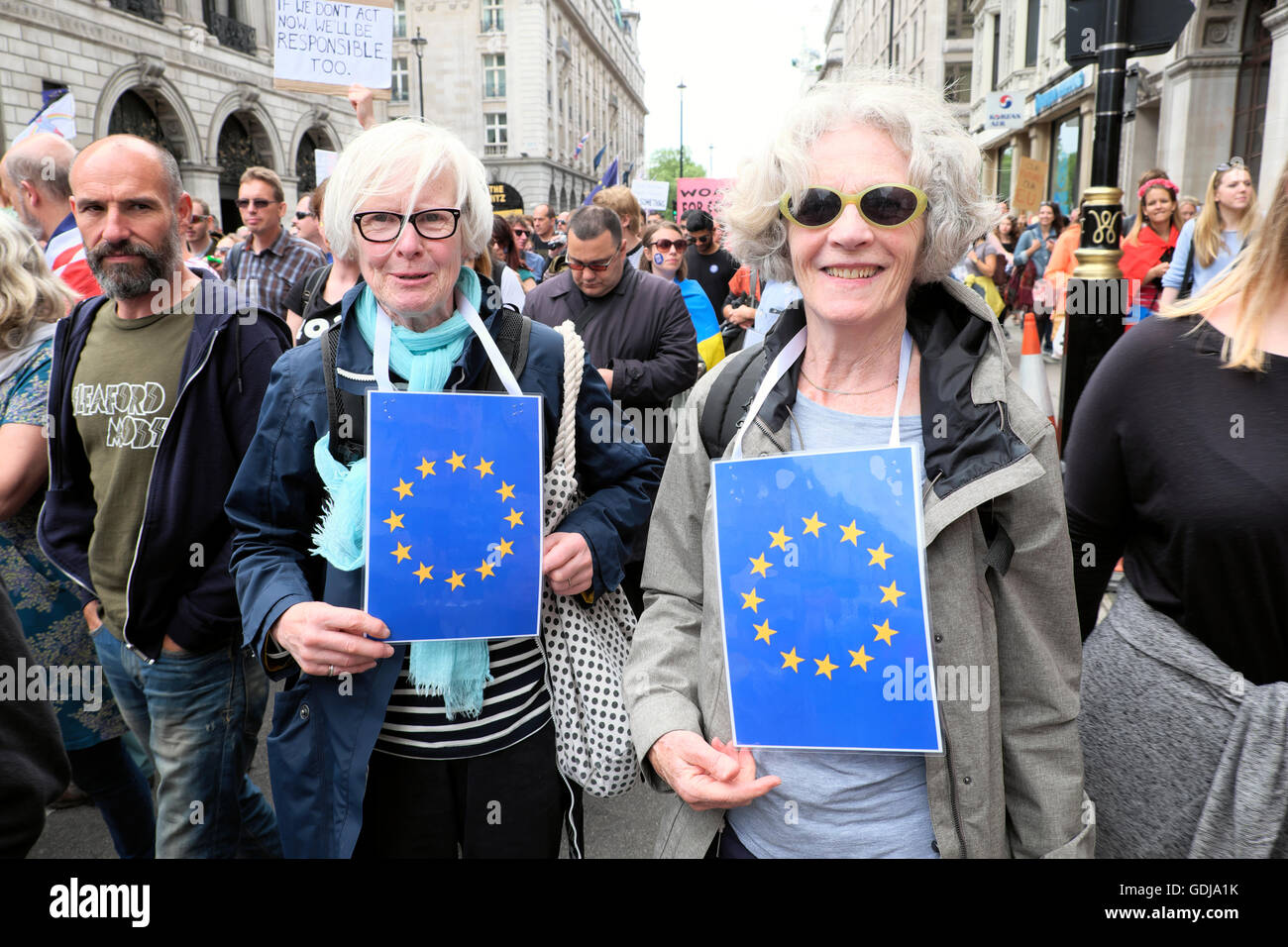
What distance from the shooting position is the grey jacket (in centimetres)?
142

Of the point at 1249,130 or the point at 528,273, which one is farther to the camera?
the point at 1249,130

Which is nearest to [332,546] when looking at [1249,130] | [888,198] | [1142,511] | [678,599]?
[678,599]

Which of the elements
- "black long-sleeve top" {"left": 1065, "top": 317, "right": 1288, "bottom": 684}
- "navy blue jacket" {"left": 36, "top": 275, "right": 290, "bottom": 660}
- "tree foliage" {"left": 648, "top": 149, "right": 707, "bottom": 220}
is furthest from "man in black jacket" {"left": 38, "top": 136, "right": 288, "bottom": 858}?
"tree foliage" {"left": 648, "top": 149, "right": 707, "bottom": 220}

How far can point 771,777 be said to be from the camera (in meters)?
1.43

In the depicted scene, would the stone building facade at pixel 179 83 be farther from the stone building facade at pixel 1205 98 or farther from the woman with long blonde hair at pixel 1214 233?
the stone building facade at pixel 1205 98

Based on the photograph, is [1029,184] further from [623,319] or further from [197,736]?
[197,736]

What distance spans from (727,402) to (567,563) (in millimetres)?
501

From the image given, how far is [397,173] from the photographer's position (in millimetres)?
1850

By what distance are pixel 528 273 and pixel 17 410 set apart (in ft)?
20.3

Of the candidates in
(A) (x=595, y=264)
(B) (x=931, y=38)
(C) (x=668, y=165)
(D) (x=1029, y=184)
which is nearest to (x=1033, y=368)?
(A) (x=595, y=264)

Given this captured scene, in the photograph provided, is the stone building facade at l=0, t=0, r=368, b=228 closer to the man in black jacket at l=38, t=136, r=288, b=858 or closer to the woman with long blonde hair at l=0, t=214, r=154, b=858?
the woman with long blonde hair at l=0, t=214, r=154, b=858

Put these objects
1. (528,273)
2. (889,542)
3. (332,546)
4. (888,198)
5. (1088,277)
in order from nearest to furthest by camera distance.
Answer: (889,542)
(888,198)
(332,546)
(1088,277)
(528,273)
